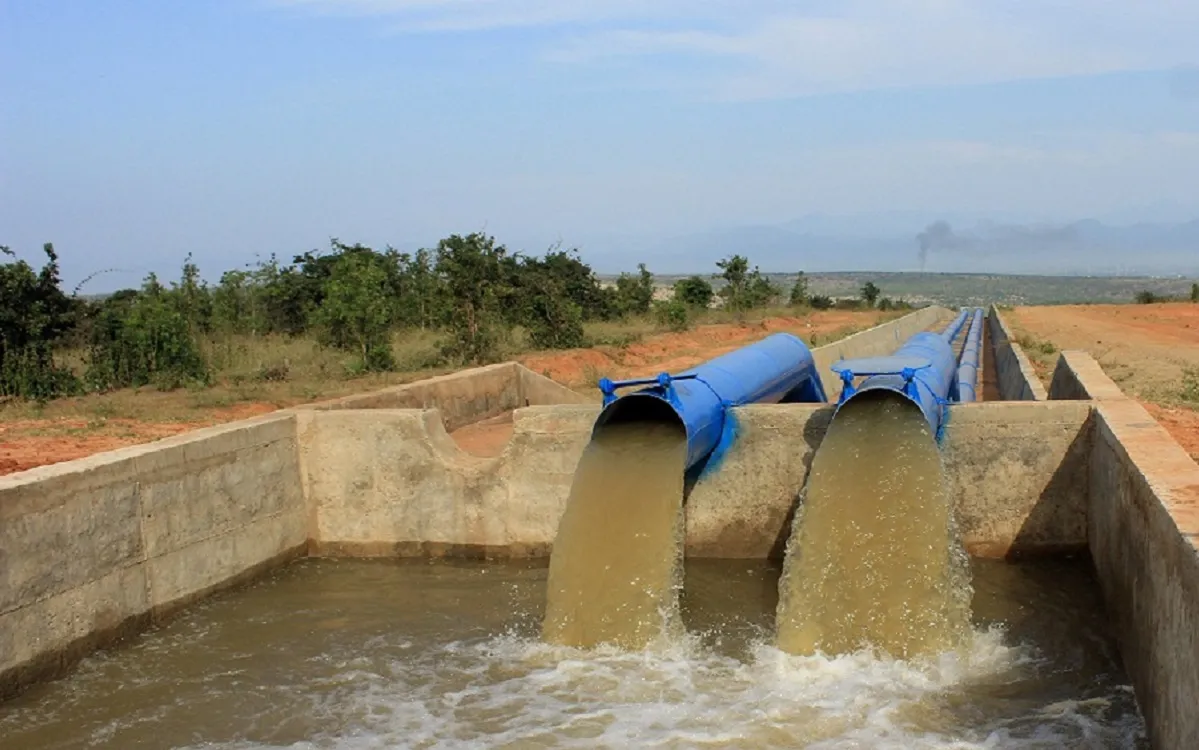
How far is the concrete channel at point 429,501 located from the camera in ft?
22.4

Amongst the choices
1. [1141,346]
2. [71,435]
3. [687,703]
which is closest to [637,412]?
[687,703]

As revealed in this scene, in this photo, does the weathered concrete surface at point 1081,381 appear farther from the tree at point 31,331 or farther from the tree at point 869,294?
the tree at point 869,294

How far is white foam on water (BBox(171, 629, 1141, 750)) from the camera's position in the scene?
5820 millimetres

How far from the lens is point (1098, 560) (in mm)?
7934

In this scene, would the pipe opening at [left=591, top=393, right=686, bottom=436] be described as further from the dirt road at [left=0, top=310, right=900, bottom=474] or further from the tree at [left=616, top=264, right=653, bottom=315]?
the tree at [left=616, top=264, right=653, bottom=315]

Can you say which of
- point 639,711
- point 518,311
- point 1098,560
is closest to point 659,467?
point 639,711

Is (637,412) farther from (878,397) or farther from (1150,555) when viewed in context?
(1150,555)

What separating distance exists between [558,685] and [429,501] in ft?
10.8

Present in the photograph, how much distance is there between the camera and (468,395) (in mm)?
13711

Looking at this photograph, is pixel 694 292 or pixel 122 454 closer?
pixel 122 454

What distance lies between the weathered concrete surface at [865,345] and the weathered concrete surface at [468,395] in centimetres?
393

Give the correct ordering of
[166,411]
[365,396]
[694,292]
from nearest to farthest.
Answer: [365,396] < [166,411] < [694,292]

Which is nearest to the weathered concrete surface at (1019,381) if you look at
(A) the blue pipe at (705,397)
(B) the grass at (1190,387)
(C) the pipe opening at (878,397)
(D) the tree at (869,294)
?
(B) the grass at (1190,387)

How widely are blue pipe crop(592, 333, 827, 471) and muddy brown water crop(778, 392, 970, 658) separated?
96cm
